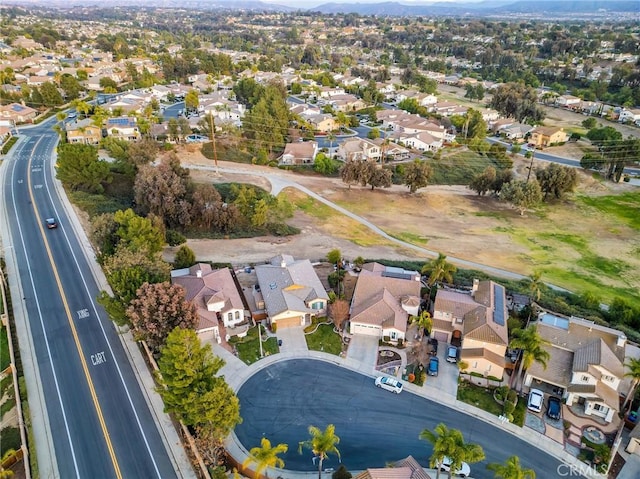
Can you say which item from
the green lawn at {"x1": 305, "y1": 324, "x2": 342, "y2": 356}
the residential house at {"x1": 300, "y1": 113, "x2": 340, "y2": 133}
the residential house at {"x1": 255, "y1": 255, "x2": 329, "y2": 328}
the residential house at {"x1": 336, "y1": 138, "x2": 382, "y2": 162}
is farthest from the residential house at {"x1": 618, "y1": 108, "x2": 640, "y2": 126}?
the green lawn at {"x1": 305, "y1": 324, "x2": 342, "y2": 356}

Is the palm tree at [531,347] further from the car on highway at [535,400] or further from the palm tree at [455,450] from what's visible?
the palm tree at [455,450]

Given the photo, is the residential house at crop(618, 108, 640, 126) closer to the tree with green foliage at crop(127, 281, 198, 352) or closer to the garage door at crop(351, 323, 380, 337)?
the garage door at crop(351, 323, 380, 337)

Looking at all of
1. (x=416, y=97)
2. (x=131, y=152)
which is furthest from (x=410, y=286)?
(x=416, y=97)

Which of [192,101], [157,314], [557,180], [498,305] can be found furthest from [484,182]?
[192,101]

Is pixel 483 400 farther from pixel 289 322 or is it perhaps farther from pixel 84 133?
pixel 84 133

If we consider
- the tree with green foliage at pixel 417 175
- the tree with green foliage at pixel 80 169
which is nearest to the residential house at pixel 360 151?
the tree with green foliage at pixel 417 175

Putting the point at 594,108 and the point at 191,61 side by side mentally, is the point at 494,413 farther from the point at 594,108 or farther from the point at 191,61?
the point at 191,61
